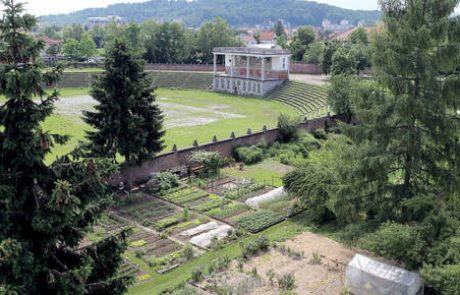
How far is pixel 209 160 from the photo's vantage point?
2773cm

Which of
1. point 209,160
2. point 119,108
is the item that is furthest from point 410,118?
point 209,160

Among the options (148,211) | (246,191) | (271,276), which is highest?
(246,191)

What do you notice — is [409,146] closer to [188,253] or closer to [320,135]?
[188,253]

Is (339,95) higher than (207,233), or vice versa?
(339,95)

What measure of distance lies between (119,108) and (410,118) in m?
14.0

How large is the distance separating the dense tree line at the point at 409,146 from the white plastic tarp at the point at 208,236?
5078 millimetres

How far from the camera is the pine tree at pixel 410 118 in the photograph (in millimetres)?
14602

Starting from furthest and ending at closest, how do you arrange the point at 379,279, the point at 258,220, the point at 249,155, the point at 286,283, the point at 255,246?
the point at 249,155 → the point at 258,220 → the point at 255,246 → the point at 286,283 → the point at 379,279

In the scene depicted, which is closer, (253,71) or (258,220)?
(258,220)

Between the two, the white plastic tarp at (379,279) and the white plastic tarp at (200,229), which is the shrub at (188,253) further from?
the white plastic tarp at (379,279)

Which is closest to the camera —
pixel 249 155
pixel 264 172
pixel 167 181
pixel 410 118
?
pixel 410 118

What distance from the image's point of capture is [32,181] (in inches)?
346

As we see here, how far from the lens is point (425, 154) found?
15758 mm

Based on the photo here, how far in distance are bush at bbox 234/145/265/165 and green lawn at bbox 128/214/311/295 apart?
899cm
